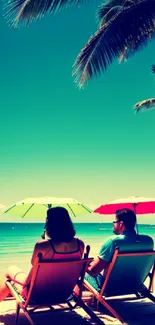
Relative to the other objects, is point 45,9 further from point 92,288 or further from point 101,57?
point 92,288

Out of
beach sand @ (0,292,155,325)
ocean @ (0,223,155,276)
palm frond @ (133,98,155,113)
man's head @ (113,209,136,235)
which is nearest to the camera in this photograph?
beach sand @ (0,292,155,325)

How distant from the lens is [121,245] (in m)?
4.09

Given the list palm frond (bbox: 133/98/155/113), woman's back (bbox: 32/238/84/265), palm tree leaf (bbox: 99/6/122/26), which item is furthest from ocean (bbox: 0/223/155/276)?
woman's back (bbox: 32/238/84/265)

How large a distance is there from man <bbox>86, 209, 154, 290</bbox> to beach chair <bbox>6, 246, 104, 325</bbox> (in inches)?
10.9

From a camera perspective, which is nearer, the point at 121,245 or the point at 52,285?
the point at 52,285

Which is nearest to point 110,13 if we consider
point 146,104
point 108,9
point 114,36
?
point 108,9

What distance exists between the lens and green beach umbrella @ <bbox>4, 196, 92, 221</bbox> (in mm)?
4984

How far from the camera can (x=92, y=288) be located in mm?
4262

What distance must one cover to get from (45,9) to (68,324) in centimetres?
572

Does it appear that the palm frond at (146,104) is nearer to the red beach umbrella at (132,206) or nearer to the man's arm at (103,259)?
the red beach umbrella at (132,206)

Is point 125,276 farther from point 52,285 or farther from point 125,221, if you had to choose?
point 52,285

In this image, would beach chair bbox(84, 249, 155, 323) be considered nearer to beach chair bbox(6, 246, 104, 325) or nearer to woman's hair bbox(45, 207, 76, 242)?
beach chair bbox(6, 246, 104, 325)

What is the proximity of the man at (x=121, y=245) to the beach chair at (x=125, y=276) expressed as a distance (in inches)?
3.3

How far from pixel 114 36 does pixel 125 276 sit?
483 centimetres
